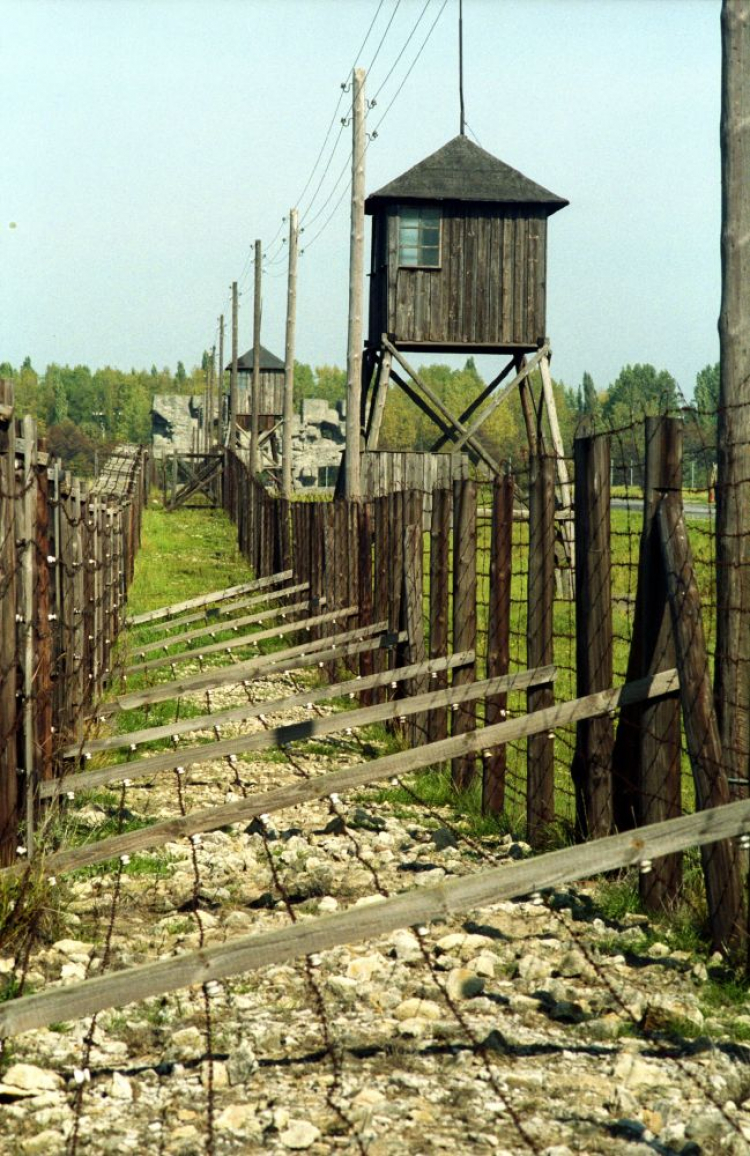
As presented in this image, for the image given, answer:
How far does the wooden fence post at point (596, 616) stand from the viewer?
7.61 metres

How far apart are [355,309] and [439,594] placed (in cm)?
985

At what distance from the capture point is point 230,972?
196 inches

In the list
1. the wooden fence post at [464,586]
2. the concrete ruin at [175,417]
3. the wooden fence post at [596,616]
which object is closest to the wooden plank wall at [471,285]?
the wooden fence post at [464,586]

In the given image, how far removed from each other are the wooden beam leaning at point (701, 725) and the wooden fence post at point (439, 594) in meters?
4.28

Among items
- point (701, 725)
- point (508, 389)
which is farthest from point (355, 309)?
point (701, 725)

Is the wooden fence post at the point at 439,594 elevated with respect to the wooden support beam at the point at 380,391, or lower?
lower

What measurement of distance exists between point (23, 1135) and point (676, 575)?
3677 millimetres

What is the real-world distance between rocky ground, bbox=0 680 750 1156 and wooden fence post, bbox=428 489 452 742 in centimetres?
321

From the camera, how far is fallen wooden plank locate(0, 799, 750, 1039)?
15.8 ft

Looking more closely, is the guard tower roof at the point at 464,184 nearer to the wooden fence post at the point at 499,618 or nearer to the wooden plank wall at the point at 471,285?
the wooden plank wall at the point at 471,285

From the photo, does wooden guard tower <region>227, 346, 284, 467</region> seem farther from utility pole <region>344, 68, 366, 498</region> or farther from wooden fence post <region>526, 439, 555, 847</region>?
wooden fence post <region>526, 439, 555, 847</region>

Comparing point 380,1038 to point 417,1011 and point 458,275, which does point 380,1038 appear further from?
point 458,275

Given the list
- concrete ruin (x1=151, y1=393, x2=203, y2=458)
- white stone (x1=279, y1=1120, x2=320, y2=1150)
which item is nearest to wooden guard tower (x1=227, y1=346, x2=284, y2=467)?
concrete ruin (x1=151, y1=393, x2=203, y2=458)

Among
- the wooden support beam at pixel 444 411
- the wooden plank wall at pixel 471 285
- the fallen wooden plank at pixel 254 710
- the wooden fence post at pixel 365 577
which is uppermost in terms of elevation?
the wooden plank wall at pixel 471 285
